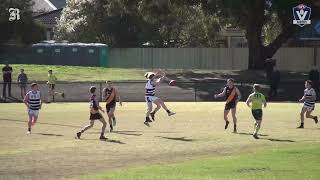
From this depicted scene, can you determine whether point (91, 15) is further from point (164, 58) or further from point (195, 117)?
point (195, 117)

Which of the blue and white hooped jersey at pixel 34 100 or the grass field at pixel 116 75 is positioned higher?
the blue and white hooped jersey at pixel 34 100

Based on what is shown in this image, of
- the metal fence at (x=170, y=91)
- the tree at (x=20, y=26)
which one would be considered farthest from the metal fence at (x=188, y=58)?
the metal fence at (x=170, y=91)

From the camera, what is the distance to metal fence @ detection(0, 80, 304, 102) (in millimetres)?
42094

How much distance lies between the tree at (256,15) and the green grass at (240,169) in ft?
101

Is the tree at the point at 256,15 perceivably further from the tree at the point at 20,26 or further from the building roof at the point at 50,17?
the building roof at the point at 50,17

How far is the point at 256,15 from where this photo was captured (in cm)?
5228

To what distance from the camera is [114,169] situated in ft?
49.2

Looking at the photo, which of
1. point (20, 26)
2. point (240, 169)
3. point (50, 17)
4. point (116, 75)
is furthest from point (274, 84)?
point (50, 17)

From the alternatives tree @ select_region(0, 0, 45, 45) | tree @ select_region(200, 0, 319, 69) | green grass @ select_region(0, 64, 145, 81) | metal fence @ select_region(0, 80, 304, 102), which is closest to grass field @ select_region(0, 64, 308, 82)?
green grass @ select_region(0, 64, 145, 81)

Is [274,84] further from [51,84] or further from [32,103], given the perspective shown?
[32,103]

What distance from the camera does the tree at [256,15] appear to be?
47.3m

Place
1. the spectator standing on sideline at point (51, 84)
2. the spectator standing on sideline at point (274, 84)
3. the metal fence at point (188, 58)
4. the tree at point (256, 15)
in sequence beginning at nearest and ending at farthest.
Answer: the spectator standing on sideline at point (51, 84) < the spectator standing on sideline at point (274, 84) < the tree at point (256, 15) < the metal fence at point (188, 58)

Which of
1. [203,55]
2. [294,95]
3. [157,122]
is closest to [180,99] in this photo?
[294,95]

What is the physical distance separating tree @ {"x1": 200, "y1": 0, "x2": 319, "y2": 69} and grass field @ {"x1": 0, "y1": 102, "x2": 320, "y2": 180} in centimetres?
1986
